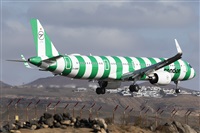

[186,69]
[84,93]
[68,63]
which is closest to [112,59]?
[68,63]

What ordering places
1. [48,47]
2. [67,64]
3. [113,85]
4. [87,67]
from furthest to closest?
[113,85]
[87,67]
[48,47]
[67,64]

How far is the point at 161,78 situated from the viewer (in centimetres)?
7612

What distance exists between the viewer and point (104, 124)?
190 feet

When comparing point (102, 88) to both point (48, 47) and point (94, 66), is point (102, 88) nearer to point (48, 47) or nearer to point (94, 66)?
point (94, 66)

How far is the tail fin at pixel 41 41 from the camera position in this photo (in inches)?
2689

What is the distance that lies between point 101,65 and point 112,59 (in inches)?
110

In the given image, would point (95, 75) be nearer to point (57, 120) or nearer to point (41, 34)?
point (41, 34)

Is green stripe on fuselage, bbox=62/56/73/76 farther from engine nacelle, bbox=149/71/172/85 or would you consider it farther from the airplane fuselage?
engine nacelle, bbox=149/71/172/85

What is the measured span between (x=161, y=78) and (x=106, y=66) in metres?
8.02

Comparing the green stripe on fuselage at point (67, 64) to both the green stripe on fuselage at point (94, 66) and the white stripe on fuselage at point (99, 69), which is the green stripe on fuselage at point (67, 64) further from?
the white stripe on fuselage at point (99, 69)

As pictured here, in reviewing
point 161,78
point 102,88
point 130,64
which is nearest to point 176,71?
point 161,78

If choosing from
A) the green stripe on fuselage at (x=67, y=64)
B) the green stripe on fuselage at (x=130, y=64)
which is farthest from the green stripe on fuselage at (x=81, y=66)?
the green stripe on fuselage at (x=130, y=64)

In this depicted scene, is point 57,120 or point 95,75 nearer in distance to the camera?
point 57,120

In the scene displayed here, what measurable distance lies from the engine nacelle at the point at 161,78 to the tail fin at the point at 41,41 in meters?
13.9
